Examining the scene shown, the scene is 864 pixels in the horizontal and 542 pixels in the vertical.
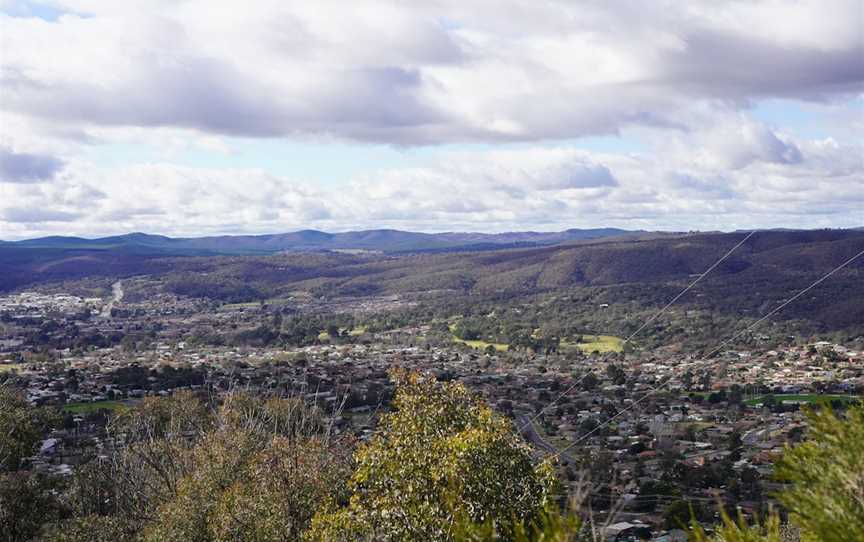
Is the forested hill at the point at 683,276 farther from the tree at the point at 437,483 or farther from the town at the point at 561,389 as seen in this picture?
the tree at the point at 437,483

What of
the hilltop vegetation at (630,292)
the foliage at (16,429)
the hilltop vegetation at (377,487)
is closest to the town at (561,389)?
the hilltop vegetation at (377,487)

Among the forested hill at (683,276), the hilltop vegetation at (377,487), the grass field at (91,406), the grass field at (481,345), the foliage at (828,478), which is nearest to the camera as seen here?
the foliage at (828,478)

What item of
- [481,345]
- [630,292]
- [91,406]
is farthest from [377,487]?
[630,292]

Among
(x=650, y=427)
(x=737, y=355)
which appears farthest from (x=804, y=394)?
(x=737, y=355)

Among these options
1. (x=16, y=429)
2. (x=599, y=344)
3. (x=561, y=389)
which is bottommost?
(x=599, y=344)

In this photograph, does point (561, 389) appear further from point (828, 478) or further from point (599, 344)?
point (828, 478)
